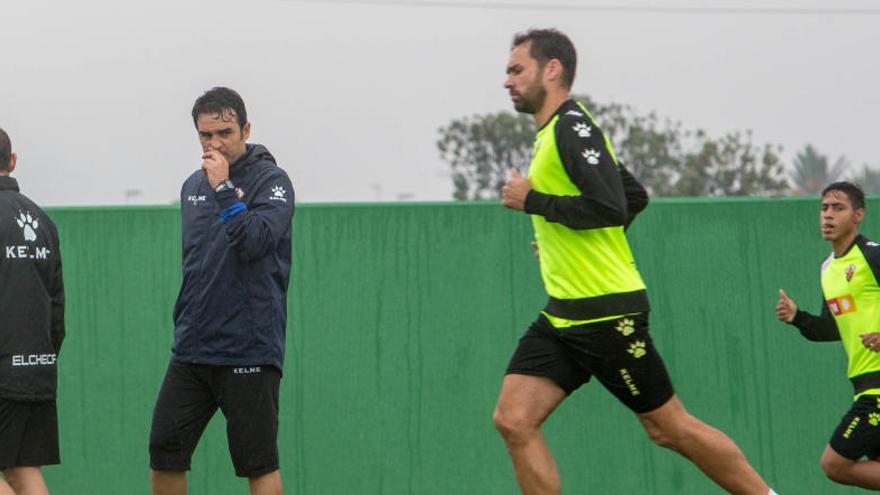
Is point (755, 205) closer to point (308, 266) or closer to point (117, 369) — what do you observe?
point (308, 266)

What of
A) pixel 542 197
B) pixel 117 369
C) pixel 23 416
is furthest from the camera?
pixel 117 369

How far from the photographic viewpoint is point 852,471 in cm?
766

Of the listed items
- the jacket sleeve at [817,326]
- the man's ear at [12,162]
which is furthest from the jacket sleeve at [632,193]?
the man's ear at [12,162]

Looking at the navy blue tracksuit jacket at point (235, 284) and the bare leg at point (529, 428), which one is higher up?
the navy blue tracksuit jacket at point (235, 284)

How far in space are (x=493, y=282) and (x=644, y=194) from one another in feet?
8.42

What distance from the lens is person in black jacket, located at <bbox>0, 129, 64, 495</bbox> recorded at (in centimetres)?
604

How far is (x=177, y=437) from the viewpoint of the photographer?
245 inches

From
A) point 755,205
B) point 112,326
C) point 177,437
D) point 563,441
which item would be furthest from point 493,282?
point 177,437

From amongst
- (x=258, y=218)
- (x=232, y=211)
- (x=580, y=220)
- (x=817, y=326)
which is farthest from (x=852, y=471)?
(x=232, y=211)

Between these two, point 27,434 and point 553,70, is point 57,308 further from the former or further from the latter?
point 553,70

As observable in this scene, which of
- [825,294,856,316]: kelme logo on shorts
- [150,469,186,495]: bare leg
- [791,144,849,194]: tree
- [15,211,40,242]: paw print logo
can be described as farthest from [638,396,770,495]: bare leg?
[791,144,849,194]: tree

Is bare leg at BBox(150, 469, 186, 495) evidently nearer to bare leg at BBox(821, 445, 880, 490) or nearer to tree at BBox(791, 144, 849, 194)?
bare leg at BBox(821, 445, 880, 490)

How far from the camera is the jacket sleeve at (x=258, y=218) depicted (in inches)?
233

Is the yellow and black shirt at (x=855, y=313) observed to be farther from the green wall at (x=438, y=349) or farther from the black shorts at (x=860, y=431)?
the green wall at (x=438, y=349)
